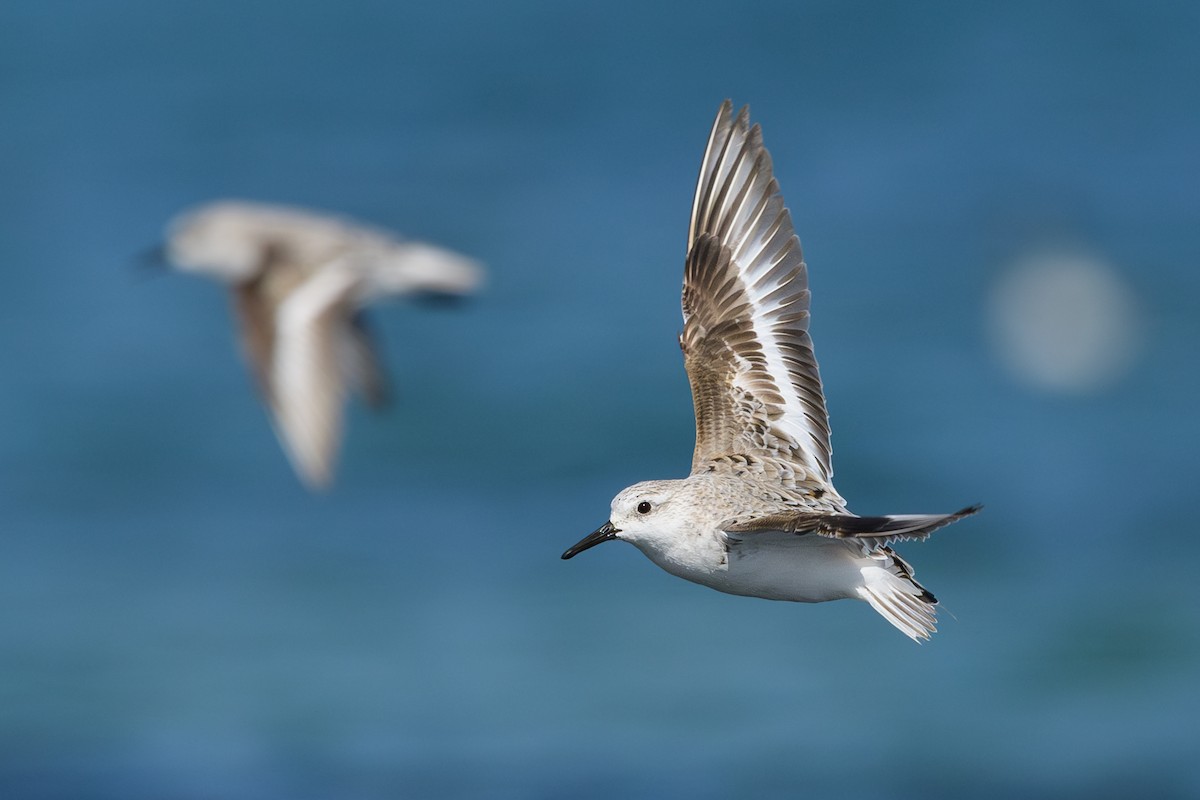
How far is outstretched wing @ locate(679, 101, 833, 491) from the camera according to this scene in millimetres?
6387

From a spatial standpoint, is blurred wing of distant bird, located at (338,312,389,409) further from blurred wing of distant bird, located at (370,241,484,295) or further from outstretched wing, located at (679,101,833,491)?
outstretched wing, located at (679,101,833,491)

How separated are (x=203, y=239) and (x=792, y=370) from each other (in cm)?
418

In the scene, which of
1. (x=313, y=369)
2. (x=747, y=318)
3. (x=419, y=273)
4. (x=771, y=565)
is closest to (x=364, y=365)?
(x=419, y=273)

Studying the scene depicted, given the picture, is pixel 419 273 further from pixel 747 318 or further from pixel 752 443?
pixel 752 443

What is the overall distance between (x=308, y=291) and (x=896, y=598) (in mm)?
3835

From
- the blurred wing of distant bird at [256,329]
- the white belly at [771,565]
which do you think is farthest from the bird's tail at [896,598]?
the blurred wing of distant bird at [256,329]

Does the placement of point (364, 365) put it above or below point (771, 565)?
above

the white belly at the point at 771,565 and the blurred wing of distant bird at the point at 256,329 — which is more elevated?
the blurred wing of distant bird at the point at 256,329

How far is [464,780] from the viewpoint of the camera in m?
12.7

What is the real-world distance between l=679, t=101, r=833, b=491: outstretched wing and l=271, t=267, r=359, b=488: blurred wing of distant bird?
1.63 meters

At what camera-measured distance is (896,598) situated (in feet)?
18.3

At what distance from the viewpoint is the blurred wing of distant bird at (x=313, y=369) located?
25.0 ft

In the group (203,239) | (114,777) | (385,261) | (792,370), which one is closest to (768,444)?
(792,370)

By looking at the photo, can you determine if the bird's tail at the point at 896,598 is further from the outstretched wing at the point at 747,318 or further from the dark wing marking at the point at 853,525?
the outstretched wing at the point at 747,318
